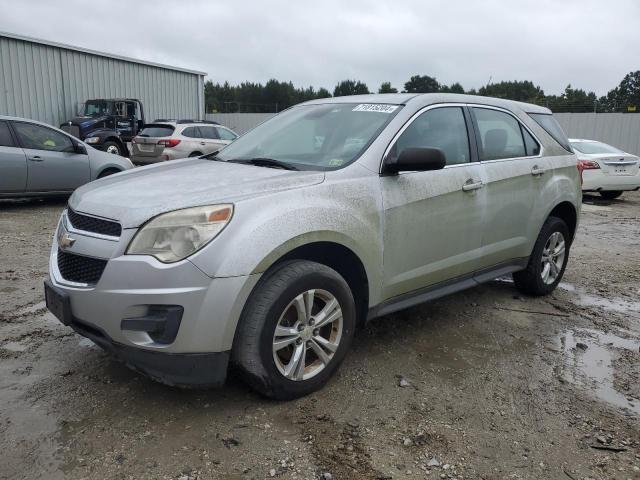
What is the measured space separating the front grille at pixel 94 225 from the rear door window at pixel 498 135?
271 centimetres

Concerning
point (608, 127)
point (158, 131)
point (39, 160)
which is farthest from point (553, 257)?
point (608, 127)

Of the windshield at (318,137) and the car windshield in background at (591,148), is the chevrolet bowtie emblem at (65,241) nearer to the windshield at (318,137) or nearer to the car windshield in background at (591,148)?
the windshield at (318,137)

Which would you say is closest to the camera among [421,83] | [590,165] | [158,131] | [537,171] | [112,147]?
[537,171]

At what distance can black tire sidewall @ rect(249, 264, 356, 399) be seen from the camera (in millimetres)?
2781

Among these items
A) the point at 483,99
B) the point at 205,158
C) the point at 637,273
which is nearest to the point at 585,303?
the point at 637,273

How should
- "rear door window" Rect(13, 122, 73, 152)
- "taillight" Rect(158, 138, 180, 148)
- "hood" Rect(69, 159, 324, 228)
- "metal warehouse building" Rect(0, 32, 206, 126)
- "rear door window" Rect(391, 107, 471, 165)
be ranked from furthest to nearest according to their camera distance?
"metal warehouse building" Rect(0, 32, 206, 126)
"taillight" Rect(158, 138, 180, 148)
"rear door window" Rect(13, 122, 73, 152)
"rear door window" Rect(391, 107, 471, 165)
"hood" Rect(69, 159, 324, 228)

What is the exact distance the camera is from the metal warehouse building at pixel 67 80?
19.5 m

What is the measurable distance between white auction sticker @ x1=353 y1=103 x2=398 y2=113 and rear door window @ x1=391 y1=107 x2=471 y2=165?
7.3 inches

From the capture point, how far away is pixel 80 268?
2.83 metres

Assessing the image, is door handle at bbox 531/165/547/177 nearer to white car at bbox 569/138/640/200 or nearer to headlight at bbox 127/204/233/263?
headlight at bbox 127/204/233/263

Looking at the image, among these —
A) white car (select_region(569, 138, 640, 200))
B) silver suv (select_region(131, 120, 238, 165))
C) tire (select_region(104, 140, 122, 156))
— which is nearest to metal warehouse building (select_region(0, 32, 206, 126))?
tire (select_region(104, 140, 122, 156))

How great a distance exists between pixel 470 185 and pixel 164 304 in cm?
234

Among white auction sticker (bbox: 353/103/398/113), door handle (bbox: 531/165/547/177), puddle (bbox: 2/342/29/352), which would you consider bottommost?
puddle (bbox: 2/342/29/352)

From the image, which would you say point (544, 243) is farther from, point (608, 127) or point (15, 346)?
point (608, 127)
